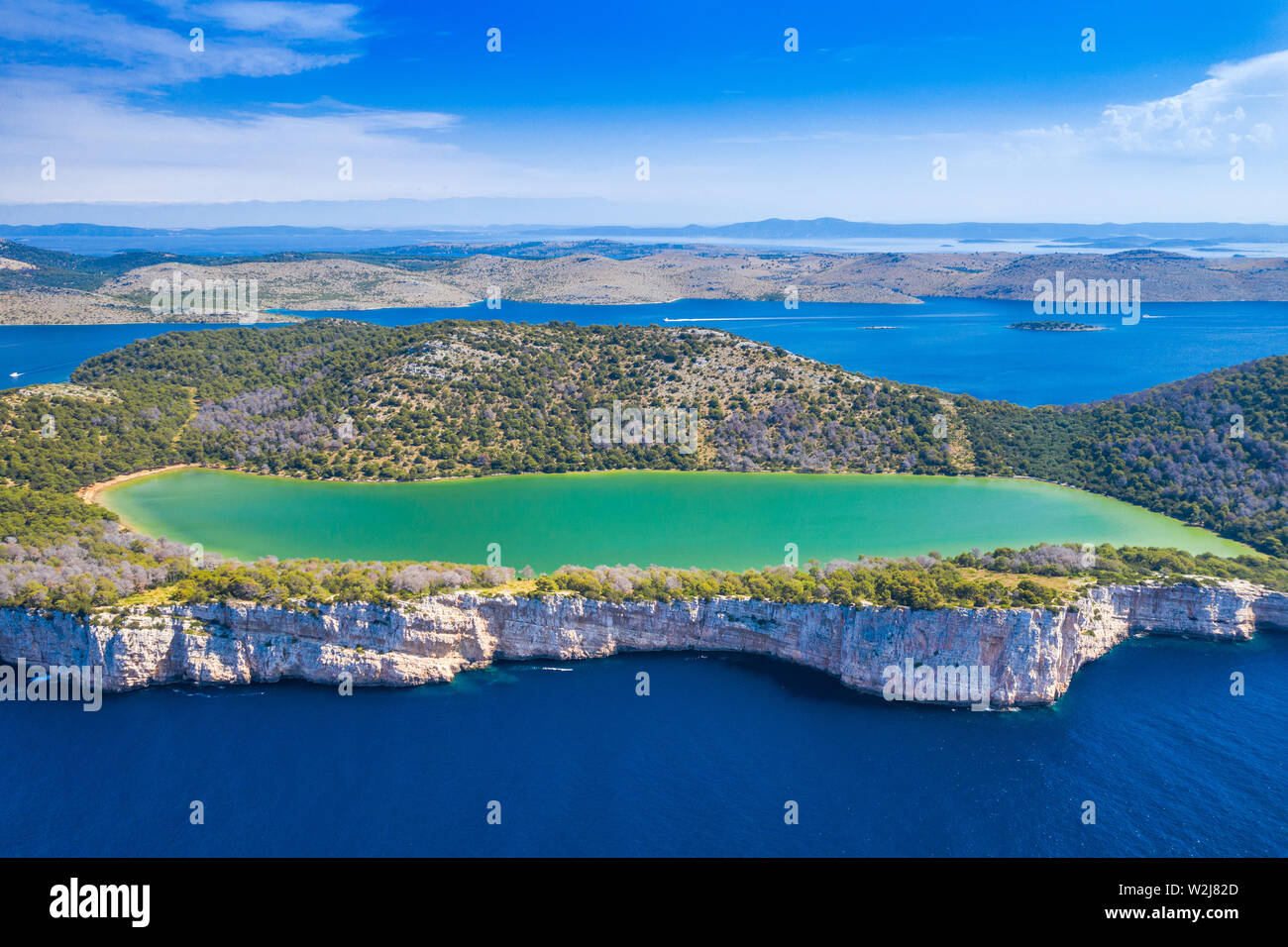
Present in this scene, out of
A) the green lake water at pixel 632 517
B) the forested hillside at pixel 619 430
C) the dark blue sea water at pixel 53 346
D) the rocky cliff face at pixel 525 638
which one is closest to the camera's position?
the rocky cliff face at pixel 525 638

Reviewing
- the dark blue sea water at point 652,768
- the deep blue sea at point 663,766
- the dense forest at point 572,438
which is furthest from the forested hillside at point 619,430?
the dark blue sea water at point 652,768

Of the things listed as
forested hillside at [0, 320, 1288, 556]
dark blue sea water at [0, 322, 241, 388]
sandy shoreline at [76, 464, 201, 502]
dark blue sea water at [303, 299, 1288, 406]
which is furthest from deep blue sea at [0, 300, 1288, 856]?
dark blue sea water at [0, 322, 241, 388]

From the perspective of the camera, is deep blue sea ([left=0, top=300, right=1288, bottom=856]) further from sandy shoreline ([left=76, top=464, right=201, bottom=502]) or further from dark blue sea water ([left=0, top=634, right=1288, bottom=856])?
sandy shoreline ([left=76, top=464, right=201, bottom=502])

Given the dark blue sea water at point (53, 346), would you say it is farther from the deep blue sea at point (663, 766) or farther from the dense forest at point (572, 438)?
the deep blue sea at point (663, 766)

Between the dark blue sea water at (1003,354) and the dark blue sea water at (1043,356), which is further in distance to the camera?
the dark blue sea water at (1003,354)

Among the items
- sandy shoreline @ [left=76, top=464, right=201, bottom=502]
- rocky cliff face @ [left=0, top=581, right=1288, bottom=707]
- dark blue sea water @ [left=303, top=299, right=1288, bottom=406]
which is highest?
dark blue sea water @ [left=303, top=299, right=1288, bottom=406]

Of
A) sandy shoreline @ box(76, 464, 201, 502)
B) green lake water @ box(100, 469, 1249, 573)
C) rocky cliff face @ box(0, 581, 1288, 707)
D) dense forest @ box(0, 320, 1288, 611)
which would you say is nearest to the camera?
rocky cliff face @ box(0, 581, 1288, 707)
